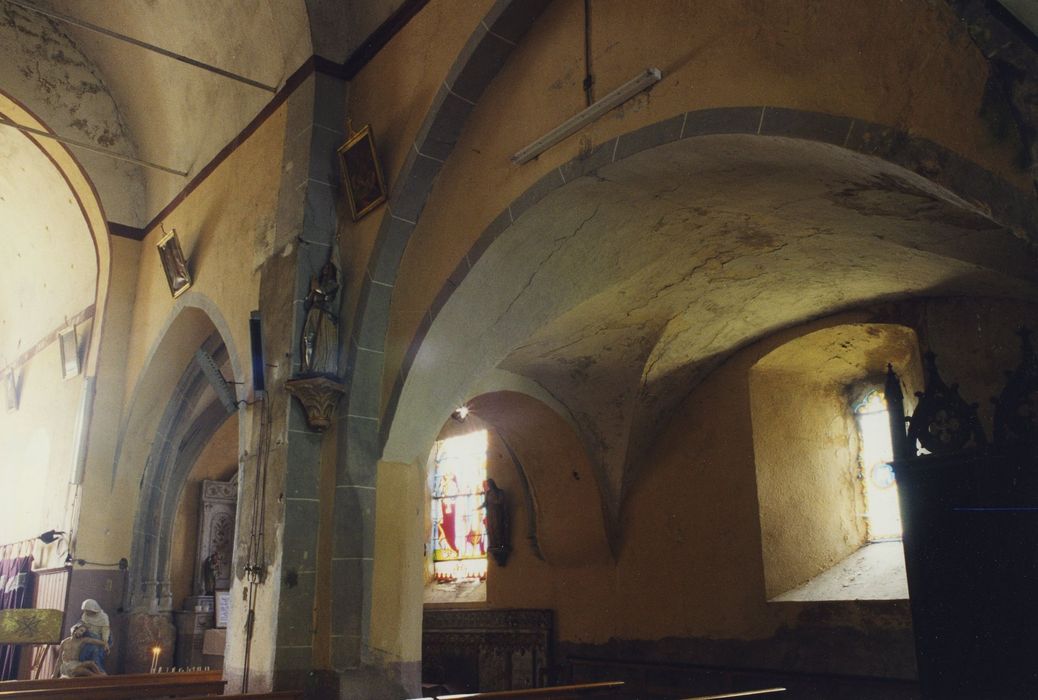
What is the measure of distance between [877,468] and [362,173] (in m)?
5.16

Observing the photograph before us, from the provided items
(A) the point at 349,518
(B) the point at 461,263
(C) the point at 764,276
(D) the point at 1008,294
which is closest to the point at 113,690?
(A) the point at 349,518

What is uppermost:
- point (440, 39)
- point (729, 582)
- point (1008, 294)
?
point (440, 39)

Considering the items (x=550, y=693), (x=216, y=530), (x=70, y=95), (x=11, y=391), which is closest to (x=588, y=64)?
(x=550, y=693)

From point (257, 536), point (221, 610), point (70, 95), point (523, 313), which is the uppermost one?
point (70, 95)

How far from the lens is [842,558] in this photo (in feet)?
25.8

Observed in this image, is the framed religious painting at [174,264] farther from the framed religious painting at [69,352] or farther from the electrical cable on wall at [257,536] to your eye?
the electrical cable on wall at [257,536]

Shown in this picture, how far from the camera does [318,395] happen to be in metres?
6.22

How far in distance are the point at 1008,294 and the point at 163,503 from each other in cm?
910

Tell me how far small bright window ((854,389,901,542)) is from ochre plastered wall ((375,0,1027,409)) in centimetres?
425

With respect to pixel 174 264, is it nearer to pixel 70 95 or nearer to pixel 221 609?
pixel 70 95

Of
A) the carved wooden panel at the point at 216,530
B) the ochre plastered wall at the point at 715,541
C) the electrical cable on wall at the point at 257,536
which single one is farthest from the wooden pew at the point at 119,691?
the carved wooden panel at the point at 216,530

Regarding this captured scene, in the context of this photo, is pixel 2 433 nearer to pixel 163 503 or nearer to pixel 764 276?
pixel 163 503

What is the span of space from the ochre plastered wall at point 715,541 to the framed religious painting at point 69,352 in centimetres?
538

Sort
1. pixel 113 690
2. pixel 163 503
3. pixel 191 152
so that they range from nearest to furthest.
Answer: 1. pixel 113 690
2. pixel 191 152
3. pixel 163 503
